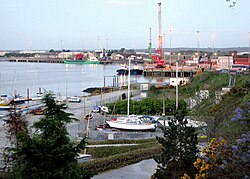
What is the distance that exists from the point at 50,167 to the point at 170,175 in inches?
72.2

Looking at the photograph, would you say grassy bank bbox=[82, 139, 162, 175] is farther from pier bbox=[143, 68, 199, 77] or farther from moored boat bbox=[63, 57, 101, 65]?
moored boat bbox=[63, 57, 101, 65]

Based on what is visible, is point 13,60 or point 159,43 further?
point 13,60

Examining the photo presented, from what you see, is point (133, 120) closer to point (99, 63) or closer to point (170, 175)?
point (170, 175)

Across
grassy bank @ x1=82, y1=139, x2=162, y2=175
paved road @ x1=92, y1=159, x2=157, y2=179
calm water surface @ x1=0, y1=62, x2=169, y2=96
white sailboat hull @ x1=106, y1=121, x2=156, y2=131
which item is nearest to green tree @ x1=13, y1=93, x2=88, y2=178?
grassy bank @ x1=82, y1=139, x2=162, y2=175

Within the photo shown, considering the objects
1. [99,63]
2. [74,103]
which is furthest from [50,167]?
[99,63]

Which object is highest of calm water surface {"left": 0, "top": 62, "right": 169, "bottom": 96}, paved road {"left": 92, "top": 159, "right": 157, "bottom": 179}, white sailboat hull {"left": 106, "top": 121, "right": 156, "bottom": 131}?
paved road {"left": 92, "top": 159, "right": 157, "bottom": 179}

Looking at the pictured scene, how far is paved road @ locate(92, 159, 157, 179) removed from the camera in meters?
8.83

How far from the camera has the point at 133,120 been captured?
17297 millimetres

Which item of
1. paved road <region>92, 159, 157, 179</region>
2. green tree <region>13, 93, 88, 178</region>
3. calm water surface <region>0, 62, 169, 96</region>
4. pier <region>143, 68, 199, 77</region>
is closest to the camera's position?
green tree <region>13, 93, 88, 178</region>

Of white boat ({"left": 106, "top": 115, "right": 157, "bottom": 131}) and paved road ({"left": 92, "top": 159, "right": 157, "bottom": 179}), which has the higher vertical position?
paved road ({"left": 92, "top": 159, "right": 157, "bottom": 179})

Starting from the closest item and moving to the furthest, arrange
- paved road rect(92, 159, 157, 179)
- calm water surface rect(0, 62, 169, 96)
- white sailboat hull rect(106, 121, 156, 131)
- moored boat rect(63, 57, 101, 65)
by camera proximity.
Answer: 1. paved road rect(92, 159, 157, 179)
2. white sailboat hull rect(106, 121, 156, 131)
3. calm water surface rect(0, 62, 169, 96)
4. moored boat rect(63, 57, 101, 65)

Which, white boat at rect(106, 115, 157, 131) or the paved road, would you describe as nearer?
the paved road

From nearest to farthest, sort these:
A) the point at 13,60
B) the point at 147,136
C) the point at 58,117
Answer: the point at 58,117, the point at 147,136, the point at 13,60

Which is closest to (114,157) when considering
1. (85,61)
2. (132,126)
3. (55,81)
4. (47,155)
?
(47,155)
